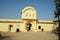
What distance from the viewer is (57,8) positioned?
687 inches

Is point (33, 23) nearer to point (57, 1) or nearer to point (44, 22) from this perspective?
point (44, 22)

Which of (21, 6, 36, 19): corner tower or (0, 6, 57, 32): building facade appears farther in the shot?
(21, 6, 36, 19): corner tower

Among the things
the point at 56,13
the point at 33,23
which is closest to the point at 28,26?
the point at 33,23

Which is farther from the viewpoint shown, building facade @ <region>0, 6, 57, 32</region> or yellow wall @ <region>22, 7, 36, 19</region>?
yellow wall @ <region>22, 7, 36, 19</region>

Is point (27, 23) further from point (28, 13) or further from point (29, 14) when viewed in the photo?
point (28, 13)

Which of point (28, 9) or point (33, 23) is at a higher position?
point (28, 9)

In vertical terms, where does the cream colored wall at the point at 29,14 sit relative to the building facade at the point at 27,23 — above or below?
above

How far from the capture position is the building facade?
120 feet

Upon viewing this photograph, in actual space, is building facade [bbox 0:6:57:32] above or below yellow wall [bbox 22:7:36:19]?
below

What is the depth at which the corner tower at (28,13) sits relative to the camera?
122 feet

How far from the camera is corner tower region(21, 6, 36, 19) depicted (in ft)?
122

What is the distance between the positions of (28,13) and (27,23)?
2339 mm

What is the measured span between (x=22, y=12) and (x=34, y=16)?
9.42 ft

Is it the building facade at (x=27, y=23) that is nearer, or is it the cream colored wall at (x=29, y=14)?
the building facade at (x=27, y=23)
